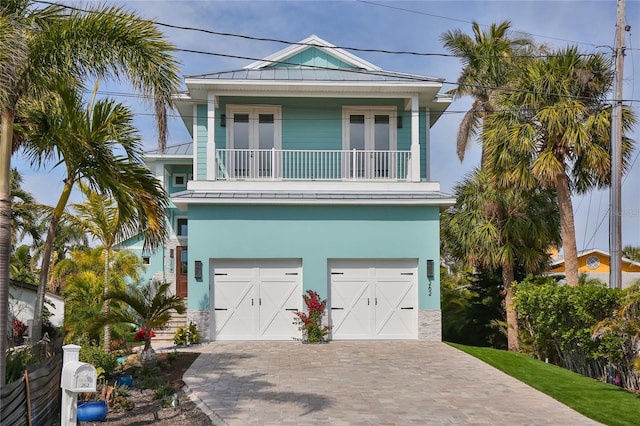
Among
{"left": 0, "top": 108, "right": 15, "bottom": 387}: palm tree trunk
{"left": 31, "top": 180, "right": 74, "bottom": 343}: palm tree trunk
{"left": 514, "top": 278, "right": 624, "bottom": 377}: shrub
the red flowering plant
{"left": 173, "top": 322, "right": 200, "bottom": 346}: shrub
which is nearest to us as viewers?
{"left": 0, "top": 108, "right": 15, "bottom": 387}: palm tree trunk

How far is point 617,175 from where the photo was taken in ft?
46.5

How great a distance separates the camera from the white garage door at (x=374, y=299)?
1648cm

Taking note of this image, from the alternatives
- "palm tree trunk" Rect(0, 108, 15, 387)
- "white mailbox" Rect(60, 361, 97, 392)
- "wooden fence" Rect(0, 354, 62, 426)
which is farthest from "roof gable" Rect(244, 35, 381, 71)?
"white mailbox" Rect(60, 361, 97, 392)

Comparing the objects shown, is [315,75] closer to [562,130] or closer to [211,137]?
[211,137]

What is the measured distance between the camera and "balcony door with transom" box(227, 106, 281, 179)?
17469 millimetres

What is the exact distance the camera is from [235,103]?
1761 centimetres

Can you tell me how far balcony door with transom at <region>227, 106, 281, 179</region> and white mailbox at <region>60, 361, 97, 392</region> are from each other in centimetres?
1080

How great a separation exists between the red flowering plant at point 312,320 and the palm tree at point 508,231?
4.92 meters

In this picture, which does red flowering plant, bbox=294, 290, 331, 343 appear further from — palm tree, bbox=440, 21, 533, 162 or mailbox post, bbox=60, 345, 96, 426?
palm tree, bbox=440, 21, 533, 162

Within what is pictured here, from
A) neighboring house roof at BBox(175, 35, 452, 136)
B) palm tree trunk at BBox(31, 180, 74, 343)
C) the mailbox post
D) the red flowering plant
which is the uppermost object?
neighboring house roof at BBox(175, 35, 452, 136)

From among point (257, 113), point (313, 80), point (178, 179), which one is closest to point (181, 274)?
point (178, 179)

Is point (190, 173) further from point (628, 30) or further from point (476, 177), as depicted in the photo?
point (628, 30)

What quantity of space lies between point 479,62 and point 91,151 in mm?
18308

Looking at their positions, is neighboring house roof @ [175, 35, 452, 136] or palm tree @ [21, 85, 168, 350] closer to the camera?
palm tree @ [21, 85, 168, 350]
